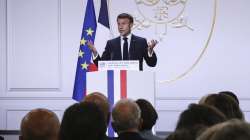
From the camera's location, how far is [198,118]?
1750mm

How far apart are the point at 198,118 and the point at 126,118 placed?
800 millimetres

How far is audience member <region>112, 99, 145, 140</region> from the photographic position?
2.44m

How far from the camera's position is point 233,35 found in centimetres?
702

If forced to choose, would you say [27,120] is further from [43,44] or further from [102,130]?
[43,44]

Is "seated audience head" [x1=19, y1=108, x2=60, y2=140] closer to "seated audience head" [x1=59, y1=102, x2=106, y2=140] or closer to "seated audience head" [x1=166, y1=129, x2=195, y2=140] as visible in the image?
"seated audience head" [x1=59, y1=102, x2=106, y2=140]

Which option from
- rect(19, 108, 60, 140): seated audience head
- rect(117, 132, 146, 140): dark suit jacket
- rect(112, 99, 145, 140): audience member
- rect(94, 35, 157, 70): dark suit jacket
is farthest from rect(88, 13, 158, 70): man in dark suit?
rect(19, 108, 60, 140): seated audience head

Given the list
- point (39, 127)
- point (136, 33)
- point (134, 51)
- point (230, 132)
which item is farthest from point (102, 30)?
point (230, 132)

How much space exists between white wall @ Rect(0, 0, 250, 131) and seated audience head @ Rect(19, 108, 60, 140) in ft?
17.2

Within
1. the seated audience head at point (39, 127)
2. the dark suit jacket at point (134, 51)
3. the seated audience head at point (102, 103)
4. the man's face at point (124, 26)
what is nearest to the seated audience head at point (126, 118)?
the seated audience head at point (102, 103)

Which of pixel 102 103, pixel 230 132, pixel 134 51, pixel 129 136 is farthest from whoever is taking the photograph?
pixel 134 51

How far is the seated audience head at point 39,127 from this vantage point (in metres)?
1.94

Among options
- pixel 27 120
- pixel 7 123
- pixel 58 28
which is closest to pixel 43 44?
pixel 58 28

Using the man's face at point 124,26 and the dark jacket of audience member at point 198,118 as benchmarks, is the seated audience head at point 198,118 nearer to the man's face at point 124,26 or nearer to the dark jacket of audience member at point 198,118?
the dark jacket of audience member at point 198,118

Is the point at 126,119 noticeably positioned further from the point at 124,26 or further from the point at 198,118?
the point at 124,26
